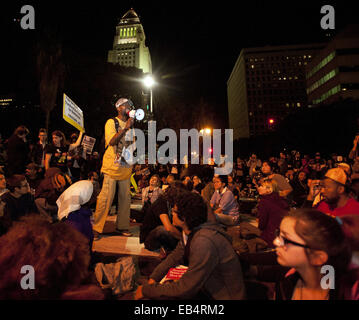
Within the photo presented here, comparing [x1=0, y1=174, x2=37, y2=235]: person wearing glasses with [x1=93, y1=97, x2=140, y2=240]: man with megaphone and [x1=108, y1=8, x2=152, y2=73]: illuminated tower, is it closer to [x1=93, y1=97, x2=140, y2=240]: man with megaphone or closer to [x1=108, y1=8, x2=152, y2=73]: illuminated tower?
[x1=93, y1=97, x2=140, y2=240]: man with megaphone

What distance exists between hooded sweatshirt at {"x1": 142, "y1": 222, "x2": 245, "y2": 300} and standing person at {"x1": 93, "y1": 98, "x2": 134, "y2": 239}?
8.66 ft

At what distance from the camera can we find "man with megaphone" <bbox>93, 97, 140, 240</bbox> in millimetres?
4629

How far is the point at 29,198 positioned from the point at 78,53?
29.4 metres

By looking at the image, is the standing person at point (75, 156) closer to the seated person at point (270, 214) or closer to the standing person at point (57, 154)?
the standing person at point (57, 154)

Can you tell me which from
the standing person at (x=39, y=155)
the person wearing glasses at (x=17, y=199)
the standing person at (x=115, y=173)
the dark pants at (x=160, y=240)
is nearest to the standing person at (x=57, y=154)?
the standing person at (x=39, y=155)

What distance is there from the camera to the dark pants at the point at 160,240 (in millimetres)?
4039

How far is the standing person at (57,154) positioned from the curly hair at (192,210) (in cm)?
443

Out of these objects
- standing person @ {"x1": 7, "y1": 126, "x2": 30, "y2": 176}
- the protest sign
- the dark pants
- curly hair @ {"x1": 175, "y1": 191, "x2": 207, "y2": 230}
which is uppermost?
the protest sign

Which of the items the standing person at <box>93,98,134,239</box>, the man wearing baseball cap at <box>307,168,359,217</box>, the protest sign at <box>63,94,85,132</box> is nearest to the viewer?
the man wearing baseball cap at <box>307,168,359,217</box>

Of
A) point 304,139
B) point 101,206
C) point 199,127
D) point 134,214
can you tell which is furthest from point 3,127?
point 304,139

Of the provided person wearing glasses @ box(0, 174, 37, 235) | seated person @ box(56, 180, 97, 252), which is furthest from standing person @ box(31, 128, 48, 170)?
seated person @ box(56, 180, 97, 252)

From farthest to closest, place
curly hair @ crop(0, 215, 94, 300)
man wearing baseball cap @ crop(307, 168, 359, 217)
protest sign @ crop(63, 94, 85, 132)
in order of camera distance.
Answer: protest sign @ crop(63, 94, 85, 132), man wearing baseball cap @ crop(307, 168, 359, 217), curly hair @ crop(0, 215, 94, 300)

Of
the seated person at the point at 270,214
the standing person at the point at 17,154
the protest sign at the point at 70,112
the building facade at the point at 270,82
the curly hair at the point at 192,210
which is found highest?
the building facade at the point at 270,82

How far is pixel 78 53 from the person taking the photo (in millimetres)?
29016
